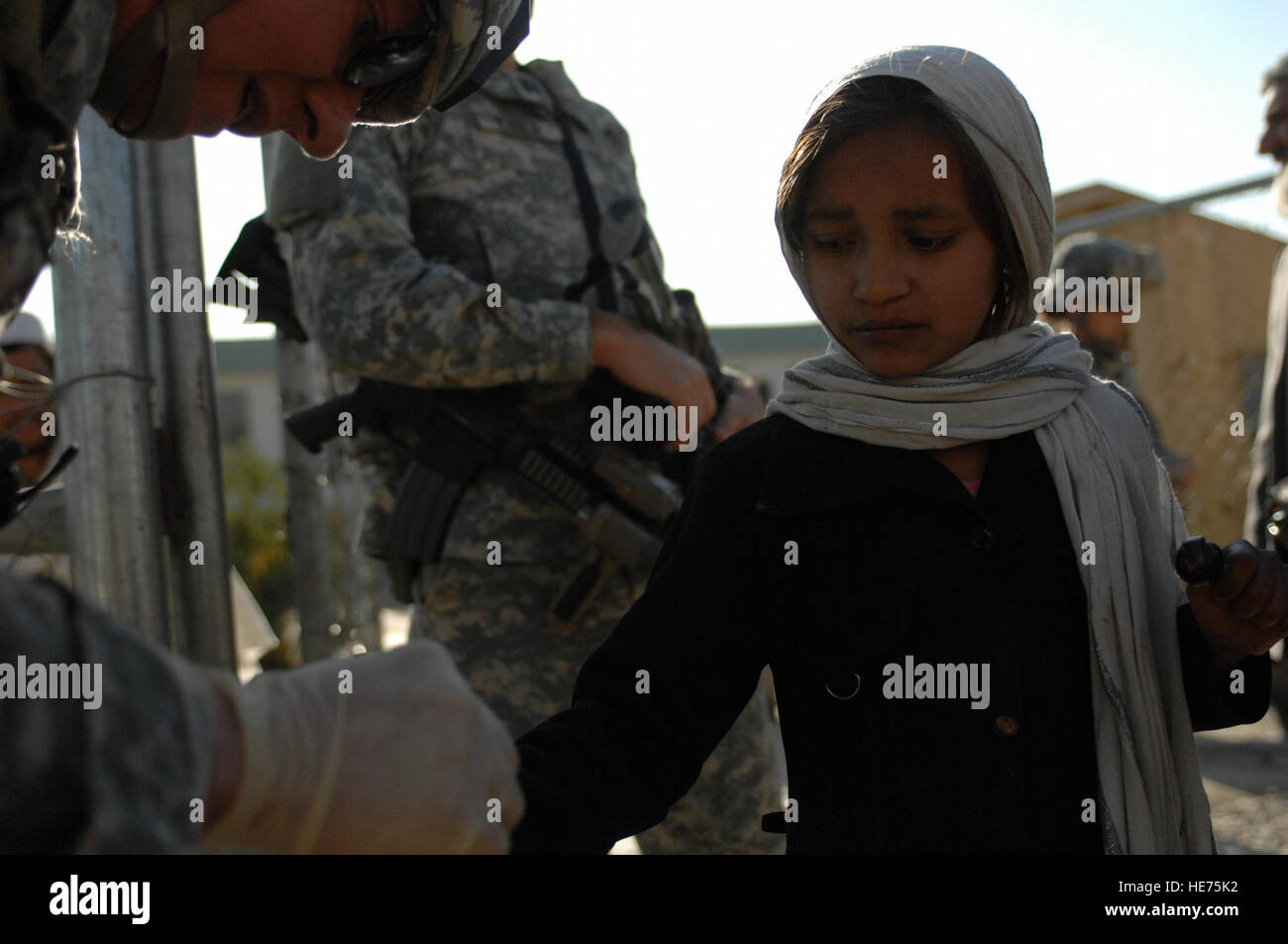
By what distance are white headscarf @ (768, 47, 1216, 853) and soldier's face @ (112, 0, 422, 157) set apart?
0.61 meters

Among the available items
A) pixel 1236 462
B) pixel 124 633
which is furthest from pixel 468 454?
pixel 1236 462

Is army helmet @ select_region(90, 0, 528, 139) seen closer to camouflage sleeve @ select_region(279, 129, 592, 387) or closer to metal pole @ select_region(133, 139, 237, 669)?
camouflage sleeve @ select_region(279, 129, 592, 387)

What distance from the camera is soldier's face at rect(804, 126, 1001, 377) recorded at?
4.98ft

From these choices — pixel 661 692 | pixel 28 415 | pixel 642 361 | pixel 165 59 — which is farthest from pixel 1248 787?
pixel 165 59

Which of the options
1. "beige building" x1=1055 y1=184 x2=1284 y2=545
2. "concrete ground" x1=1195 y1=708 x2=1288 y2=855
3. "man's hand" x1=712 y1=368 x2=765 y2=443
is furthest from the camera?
"beige building" x1=1055 y1=184 x2=1284 y2=545

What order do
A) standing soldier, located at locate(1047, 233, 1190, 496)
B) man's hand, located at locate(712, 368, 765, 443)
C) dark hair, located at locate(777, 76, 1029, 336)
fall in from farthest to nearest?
standing soldier, located at locate(1047, 233, 1190, 496), man's hand, located at locate(712, 368, 765, 443), dark hair, located at locate(777, 76, 1029, 336)

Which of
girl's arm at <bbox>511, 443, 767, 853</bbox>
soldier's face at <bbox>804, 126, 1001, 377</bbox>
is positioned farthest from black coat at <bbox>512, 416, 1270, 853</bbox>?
soldier's face at <bbox>804, 126, 1001, 377</bbox>

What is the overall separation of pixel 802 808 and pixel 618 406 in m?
1.18

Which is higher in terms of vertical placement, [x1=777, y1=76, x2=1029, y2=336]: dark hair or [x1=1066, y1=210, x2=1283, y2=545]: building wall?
[x1=1066, y1=210, x2=1283, y2=545]: building wall

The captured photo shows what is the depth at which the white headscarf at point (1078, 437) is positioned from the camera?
55.2 inches

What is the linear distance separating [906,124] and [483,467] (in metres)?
1.12

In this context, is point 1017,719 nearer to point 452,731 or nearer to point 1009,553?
point 1009,553

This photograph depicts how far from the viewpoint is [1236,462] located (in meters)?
6.16

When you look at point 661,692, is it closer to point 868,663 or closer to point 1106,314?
point 868,663
